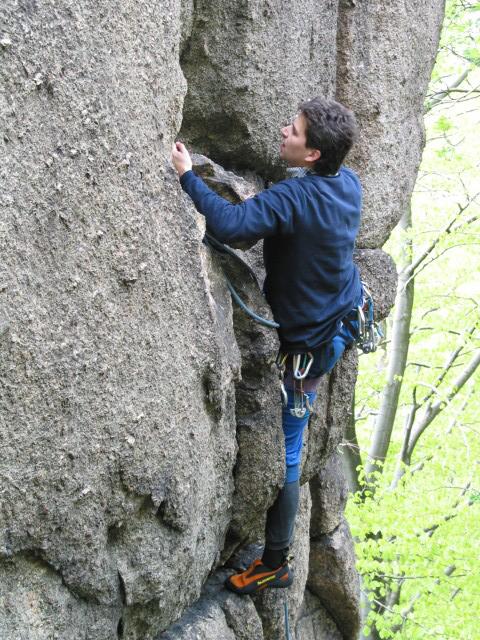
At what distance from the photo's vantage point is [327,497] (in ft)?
23.2

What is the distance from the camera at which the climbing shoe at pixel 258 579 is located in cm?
487

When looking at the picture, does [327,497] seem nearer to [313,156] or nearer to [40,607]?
[313,156]

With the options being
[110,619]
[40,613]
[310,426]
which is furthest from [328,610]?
[40,613]

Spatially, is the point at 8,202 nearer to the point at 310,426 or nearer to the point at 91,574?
the point at 91,574

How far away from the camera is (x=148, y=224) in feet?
11.7

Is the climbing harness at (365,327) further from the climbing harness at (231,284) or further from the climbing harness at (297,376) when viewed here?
the climbing harness at (231,284)

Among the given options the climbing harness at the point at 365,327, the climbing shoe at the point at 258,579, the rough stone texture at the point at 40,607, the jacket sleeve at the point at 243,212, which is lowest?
the climbing shoe at the point at 258,579

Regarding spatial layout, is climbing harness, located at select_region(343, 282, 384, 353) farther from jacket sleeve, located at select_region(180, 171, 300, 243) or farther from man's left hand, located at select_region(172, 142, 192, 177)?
man's left hand, located at select_region(172, 142, 192, 177)

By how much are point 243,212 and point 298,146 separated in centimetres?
52

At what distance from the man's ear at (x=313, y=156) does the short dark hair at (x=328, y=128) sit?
0.06ft

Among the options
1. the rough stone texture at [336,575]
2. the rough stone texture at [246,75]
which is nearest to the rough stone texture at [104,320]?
the rough stone texture at [246,75]

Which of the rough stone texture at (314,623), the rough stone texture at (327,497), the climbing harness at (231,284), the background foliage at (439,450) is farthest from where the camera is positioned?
the background foliage at (439,450)

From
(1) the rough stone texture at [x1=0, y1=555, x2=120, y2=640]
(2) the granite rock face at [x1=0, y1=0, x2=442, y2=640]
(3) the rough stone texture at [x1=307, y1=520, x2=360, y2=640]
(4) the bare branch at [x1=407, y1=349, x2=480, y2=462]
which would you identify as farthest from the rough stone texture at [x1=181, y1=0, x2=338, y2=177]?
(4) the bare branch at [x1=407, y1=349, x2=480, y2=462]

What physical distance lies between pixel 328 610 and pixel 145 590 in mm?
4417
